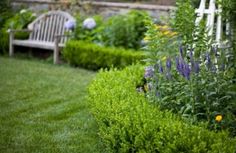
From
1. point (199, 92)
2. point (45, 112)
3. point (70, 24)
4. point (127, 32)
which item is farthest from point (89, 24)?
point (199, 92)

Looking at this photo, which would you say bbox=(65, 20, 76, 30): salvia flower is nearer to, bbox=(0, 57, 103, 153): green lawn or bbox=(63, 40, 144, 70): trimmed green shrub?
bbox=(63, 40, 144, 70): trimmed green shrub

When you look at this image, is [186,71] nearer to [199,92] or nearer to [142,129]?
[199,92]

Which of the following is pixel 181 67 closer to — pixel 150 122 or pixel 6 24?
pixel 150 122

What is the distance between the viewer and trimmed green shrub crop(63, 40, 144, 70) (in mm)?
7886

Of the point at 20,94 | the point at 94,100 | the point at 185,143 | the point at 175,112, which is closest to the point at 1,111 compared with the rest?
the point at 20,94

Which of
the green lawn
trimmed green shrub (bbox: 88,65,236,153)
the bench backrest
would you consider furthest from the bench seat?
trimmed green shrub (bbox: 88,65,236,153)

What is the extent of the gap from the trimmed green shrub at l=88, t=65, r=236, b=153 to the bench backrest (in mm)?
5296

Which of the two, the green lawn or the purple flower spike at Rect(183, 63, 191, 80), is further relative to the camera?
the green lawn

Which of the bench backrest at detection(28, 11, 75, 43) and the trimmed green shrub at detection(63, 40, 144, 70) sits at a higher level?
the bench backrest at detection(28, 11, 75, 43)

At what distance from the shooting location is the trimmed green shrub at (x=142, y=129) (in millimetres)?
3146

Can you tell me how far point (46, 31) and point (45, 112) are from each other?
186 inches

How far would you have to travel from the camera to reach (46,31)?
32.3 feet

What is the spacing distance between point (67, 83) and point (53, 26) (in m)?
3.05

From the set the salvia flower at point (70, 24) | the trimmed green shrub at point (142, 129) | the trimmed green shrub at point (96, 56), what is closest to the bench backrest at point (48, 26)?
the salvia flower at point (70, 24)
